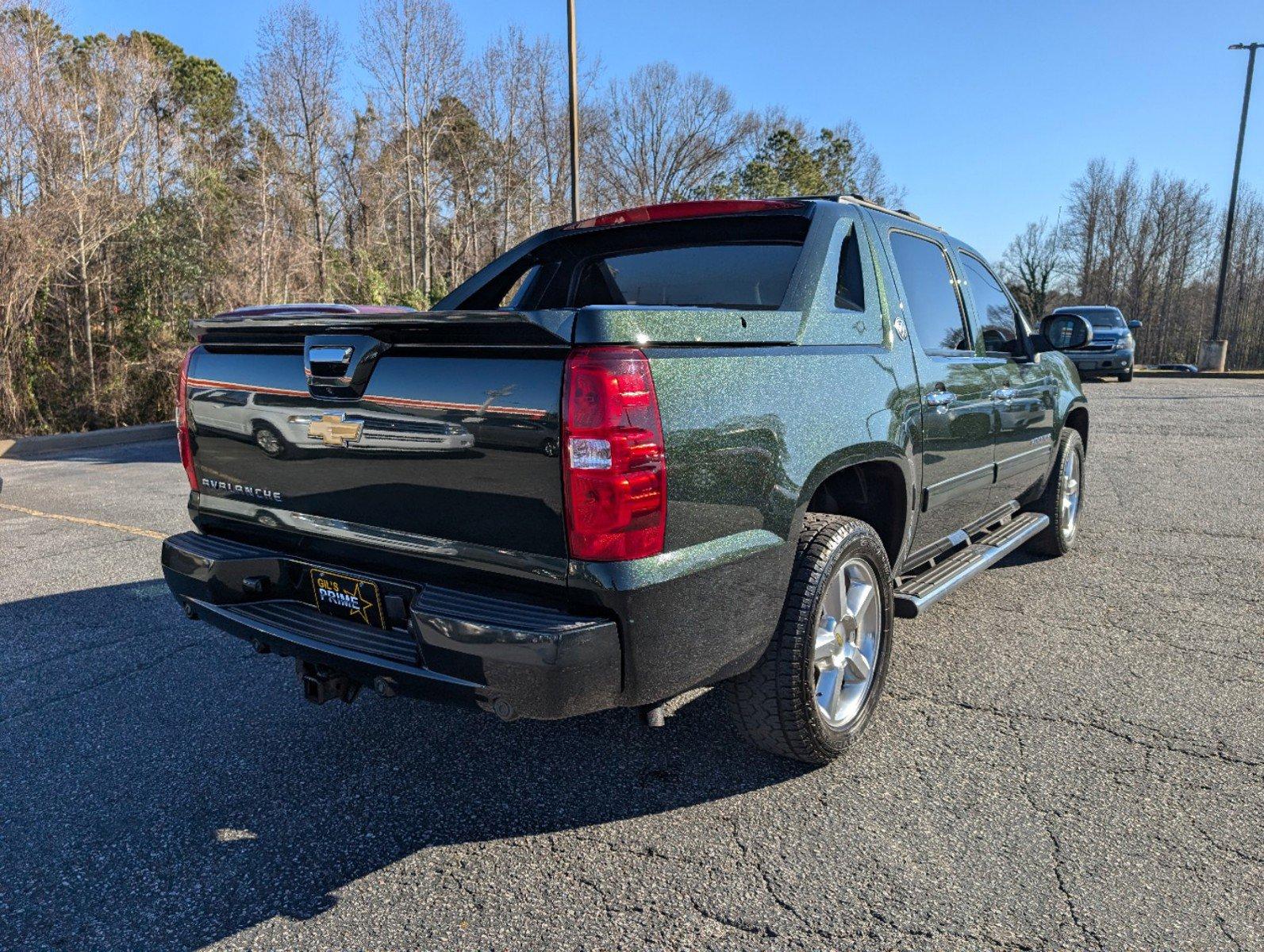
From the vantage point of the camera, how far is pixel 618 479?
2092 millimetres

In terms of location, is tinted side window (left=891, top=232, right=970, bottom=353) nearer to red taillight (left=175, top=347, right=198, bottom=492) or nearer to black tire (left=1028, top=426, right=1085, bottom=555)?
black tire (left=1028, top=426, right=1085, bottom=555)

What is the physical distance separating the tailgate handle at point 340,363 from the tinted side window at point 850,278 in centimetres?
164

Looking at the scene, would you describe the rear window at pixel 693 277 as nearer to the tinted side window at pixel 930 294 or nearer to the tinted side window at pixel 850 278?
the tinted side window at pixel 850 278

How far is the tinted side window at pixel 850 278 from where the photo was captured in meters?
3.13

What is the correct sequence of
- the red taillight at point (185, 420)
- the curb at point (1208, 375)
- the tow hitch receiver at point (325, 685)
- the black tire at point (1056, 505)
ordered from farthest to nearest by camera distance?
the curb at point (1208, 375) → the black tire at point (1056, 505) → the red taillight at point (185, 420) → the tow hitch receiver at point (325, 685)

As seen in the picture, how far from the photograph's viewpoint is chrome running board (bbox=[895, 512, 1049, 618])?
3277 mm

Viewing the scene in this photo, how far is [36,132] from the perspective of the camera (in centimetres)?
1351

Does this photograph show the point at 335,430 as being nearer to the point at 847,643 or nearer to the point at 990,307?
the point at 847,643

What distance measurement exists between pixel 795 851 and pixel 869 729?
0.87 m

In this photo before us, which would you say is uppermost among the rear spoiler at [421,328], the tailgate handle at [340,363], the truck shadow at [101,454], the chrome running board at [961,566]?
the rear spoiler at [421,328]

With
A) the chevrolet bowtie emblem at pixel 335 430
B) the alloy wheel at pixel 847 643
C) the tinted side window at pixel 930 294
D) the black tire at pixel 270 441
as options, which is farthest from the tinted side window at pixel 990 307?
the black tire at pixel 270 441

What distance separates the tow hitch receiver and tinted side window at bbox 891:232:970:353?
2.53 metres

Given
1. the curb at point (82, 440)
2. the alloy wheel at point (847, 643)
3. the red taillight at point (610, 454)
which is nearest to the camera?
the red taillight at point (610, 454)

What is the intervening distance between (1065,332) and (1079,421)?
48.1 inches
